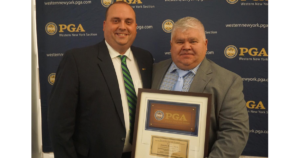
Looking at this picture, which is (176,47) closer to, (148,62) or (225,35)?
(148,62)

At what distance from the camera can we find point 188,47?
1.79 meters

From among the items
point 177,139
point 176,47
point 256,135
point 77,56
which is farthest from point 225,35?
point 77,56

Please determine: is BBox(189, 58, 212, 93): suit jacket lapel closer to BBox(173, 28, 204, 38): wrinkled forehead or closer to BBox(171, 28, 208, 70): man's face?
BBox(171, 28, 208, 70): man's face

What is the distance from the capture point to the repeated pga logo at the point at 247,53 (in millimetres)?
2455

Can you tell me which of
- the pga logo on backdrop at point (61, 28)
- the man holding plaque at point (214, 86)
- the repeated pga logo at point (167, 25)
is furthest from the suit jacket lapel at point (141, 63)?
the pga logo on backdrop at point (61, 28)

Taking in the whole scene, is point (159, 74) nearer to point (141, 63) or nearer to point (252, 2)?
point (141, 63)

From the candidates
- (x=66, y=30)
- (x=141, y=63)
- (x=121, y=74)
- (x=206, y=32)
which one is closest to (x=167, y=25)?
(x=206, y=32)

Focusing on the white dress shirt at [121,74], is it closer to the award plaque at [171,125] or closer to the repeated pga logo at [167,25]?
the award plaque at [171,125]

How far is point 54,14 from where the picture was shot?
2.57 m

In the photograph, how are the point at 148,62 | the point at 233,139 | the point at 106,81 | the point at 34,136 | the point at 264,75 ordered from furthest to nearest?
1. the point at 34,136
2. the point at 264,75
3. the point at 148,62
4. the point at 106,81
5. the point at 233,139

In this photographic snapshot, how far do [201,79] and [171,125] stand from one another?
1.57ft

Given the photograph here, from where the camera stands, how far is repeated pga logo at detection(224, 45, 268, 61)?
246 cm

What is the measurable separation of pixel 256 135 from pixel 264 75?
0.74 meters

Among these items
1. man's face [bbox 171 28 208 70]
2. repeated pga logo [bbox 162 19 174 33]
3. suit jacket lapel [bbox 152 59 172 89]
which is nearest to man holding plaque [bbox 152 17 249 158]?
man's face [bbox 171 28 208 70]
